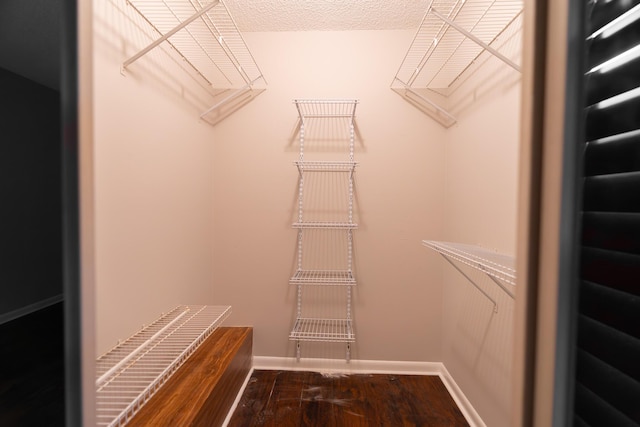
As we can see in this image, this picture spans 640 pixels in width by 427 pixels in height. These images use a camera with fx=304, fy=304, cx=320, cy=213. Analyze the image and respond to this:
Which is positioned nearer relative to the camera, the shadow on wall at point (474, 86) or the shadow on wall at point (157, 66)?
the shadow on wall at point (157, 66)

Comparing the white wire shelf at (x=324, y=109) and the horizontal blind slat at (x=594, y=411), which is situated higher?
the white wire shelf at (x=324, y=109)

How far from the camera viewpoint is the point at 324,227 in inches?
87.7

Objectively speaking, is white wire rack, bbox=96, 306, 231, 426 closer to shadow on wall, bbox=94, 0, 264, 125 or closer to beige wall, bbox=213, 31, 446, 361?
beige wall, bbox=213, 31, 446, 361

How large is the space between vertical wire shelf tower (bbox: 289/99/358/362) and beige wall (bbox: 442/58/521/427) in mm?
704

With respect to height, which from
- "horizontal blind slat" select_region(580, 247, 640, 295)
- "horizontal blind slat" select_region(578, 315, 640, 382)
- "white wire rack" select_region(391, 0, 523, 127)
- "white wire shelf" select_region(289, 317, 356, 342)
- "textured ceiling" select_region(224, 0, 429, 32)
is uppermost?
"textured ceiling" select_region(224, 0, 429, 32)

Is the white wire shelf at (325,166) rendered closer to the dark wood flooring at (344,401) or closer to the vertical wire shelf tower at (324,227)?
the vertical wire shelf tower at (324,227)

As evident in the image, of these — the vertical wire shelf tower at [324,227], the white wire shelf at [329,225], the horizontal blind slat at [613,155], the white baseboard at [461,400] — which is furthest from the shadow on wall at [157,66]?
the white baseboard at [461,400]

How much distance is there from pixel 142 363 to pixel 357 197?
1.59 metres

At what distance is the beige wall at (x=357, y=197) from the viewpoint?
2217 millimetres

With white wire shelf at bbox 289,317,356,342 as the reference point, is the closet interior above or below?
above

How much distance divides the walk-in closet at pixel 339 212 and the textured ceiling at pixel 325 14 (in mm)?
15

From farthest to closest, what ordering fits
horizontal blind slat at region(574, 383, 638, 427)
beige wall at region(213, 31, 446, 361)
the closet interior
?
1. beige wall at region(213, 31, 446, 361)
2. the closet interior
3. horizontal blind slat at region(574, 383, 638, 427)

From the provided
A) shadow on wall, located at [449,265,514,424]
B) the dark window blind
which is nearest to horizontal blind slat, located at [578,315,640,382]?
the dark window blind

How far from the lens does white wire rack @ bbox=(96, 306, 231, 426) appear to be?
3.20 feet
